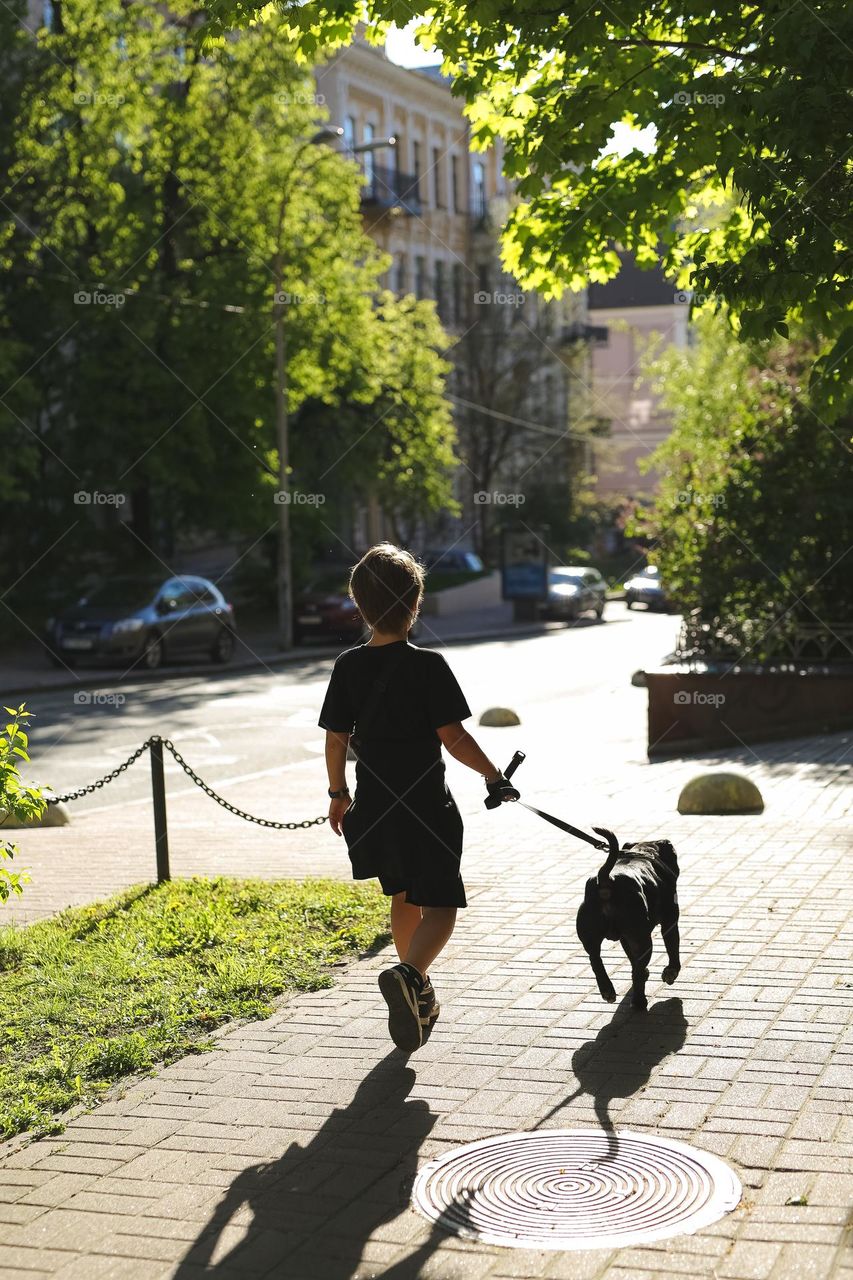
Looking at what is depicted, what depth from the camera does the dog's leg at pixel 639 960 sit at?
19.1 ft

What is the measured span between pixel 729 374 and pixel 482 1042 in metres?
32.0

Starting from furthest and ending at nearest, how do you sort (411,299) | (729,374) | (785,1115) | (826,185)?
1. (411,299)
2. (729,374)
3. (826,185)
4. (785,1115)

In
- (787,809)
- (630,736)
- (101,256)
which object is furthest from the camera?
(101,256)

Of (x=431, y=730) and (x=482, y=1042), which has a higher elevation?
(x=431, y=730)

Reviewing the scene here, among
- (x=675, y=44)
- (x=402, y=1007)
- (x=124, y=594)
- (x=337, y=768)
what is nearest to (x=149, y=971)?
(x=337, y=768)

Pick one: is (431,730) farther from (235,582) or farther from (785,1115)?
(235,582)

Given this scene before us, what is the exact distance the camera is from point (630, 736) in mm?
17734

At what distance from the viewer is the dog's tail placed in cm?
585

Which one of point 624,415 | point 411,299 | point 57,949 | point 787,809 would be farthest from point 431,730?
point 624,415

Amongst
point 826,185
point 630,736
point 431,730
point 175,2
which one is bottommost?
point 630,736

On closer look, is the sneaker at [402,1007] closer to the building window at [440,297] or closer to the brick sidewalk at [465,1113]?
the brick sidewalk at [465,1113]

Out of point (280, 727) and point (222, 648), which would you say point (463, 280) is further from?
point (280, 727)

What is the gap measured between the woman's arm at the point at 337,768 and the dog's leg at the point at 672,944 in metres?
1.33

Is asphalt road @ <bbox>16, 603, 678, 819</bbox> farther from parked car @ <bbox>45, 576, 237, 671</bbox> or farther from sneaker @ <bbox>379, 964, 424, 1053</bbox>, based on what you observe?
sneaker @ <bbox>379, 964, 424, 1053</bbox>
